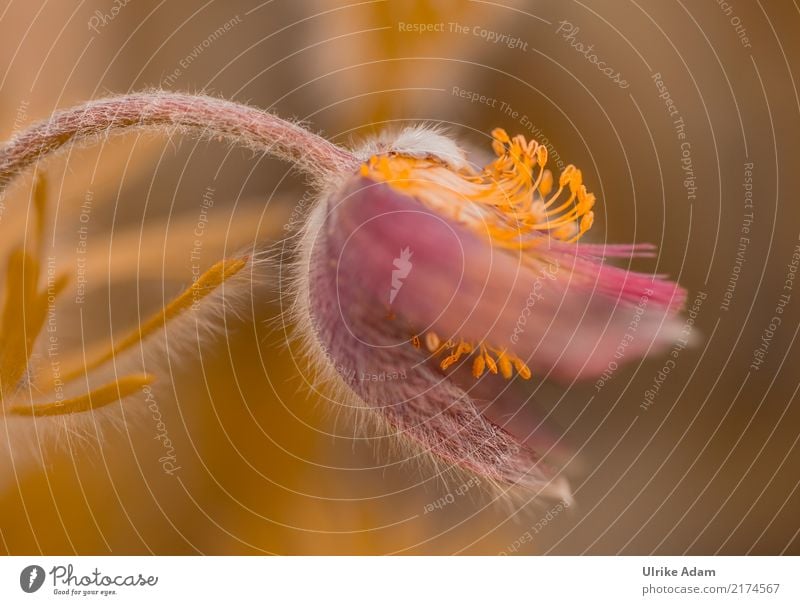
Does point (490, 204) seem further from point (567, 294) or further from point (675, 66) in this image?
point (675, 66)

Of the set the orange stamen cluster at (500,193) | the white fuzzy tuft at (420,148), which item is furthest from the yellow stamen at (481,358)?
the white fuzzy tuft at (420,148)

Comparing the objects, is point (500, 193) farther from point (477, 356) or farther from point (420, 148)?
point (477, 356)

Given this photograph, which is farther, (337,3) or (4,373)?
(337,3)

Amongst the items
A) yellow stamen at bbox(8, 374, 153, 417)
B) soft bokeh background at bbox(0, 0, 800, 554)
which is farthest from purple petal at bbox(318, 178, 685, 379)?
yellow stamen at bbox(8, 374, 153, 417)

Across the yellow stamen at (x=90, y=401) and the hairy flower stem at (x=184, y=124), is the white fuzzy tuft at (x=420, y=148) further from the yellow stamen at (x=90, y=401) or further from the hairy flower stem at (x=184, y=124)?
the yellow stamen at (x=90, y=401)

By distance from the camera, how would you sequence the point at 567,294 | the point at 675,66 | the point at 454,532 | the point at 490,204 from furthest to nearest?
the point at 675,66, the point at 454,532, the point at 567,294, the point at 490,204

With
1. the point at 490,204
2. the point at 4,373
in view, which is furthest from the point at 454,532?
the point at 4,373

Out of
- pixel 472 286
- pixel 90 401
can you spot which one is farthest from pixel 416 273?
pixel 90 401
